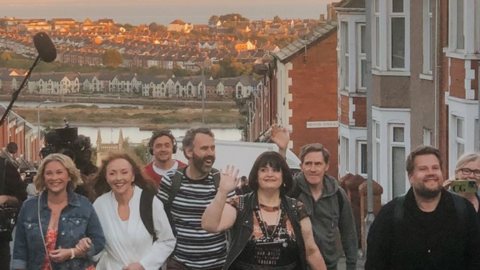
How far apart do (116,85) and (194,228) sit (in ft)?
377

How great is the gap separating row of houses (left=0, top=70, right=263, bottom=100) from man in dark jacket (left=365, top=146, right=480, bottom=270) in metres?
97.1

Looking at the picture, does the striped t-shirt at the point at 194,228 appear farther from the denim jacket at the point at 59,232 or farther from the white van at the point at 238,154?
the white van at the point at 238,154

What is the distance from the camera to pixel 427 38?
26516mm

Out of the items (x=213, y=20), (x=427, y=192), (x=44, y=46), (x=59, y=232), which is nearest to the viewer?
(x=427, y=192)

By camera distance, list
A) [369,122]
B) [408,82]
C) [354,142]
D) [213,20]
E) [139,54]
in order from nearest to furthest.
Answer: [369,122] < [408,82] < [354,142] < [139,54] < [213,20]

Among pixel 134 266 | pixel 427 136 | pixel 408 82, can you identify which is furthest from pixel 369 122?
pixel 134 266

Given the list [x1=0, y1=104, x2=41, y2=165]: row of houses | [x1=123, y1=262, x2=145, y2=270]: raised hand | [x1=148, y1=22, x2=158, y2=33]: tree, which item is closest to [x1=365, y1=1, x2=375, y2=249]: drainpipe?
[x1=123, y1=262, x2=145, y2=270]: raised hand

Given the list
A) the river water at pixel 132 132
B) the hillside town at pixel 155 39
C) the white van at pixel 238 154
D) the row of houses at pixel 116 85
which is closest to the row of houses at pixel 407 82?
the white van at pixel 238 154

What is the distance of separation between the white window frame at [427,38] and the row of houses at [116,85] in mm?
78723

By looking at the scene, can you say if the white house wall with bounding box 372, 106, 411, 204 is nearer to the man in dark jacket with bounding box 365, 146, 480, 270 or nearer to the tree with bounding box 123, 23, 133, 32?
the man in dark jacket with bounding box 365, 146, 480, 270

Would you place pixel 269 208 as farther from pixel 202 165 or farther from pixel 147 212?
pixel 202 165

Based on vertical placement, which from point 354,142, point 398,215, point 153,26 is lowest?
point 354,142

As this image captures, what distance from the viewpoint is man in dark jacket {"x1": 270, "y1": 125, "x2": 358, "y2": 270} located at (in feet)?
34.6

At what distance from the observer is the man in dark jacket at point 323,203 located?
34.6 ft
